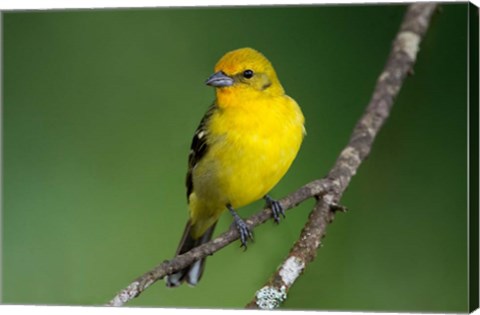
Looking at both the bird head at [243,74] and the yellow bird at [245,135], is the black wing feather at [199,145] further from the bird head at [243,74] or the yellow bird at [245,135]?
the bird head at [243,74]

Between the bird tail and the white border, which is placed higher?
the white border

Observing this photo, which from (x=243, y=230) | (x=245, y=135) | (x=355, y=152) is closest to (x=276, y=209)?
(x=243, y=230)

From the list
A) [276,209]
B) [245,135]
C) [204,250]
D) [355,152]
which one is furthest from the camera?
[355,152]

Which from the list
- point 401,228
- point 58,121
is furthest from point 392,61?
point 58,121

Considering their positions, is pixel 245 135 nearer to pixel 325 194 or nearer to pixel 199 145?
pixel 199 145

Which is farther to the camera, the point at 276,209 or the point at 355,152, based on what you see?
the point at 355,152

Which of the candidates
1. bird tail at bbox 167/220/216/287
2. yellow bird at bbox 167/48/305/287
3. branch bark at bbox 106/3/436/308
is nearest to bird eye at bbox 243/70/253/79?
yellow bird at bbox 167/48/305/287

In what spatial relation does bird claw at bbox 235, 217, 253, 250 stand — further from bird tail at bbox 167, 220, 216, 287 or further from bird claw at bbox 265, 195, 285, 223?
bird tail at bbox 167, 220, 216, 287
